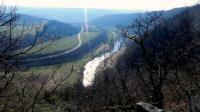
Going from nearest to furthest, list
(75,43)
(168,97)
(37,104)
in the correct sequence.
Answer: (37,104)
(168,97)
(75,43)

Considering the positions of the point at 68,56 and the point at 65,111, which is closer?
the point at 65,111

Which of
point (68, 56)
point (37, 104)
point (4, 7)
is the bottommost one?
point (68, 56)

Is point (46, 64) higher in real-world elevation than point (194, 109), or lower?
lower

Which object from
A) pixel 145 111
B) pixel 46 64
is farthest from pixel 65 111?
pixel 46 64

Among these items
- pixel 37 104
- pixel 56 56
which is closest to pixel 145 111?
pixel 37 104

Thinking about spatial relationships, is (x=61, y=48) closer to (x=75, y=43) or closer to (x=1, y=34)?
(x=75, y=43)

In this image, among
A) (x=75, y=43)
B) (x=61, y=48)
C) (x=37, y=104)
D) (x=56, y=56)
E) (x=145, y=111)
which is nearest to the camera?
(x=145, y=111)

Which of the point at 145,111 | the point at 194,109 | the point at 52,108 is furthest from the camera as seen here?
the point at 194,109

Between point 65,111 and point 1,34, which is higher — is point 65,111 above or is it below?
below

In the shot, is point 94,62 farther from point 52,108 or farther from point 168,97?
point 52,108
